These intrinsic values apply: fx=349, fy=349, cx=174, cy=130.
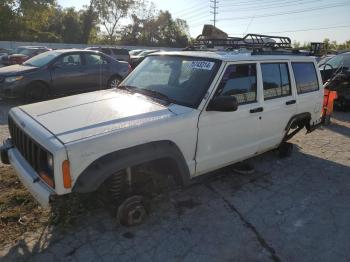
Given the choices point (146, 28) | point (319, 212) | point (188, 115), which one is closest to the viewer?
point (188, 115)

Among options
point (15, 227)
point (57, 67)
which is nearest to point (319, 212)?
point (15, 227)

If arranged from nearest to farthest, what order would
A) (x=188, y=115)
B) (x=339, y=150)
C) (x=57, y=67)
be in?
(x=188, y=115), (x=339, y=150), (x=57, y=67)

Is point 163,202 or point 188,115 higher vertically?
point 188,115

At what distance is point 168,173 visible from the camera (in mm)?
3941

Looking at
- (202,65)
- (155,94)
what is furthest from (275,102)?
(155,94)

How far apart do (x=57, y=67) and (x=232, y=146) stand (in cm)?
724

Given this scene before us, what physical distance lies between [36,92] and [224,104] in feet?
24.4

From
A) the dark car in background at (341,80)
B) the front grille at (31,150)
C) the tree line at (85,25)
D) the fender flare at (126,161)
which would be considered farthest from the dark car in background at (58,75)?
the tree line at (85,25)

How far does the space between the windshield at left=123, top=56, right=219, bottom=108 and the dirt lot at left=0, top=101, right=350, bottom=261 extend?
4.31 feet

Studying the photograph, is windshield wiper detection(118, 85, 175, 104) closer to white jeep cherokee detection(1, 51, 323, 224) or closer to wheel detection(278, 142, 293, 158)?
white jeep cherokee detection(1, 51, 323, 224)

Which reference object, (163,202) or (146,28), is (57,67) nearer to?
(163,202)

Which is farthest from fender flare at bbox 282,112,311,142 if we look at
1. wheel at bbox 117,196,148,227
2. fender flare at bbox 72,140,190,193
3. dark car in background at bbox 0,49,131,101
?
dark car in background at bbox 0,49,131,101

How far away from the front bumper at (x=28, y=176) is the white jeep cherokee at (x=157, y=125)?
1 cm

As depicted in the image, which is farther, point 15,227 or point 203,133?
point 203,133
